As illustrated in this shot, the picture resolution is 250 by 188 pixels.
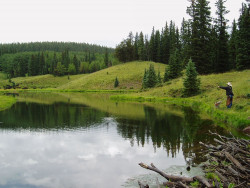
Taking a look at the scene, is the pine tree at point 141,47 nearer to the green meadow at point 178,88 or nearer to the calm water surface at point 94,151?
the green meadow at point 178,88

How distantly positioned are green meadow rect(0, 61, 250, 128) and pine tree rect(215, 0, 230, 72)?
5990 mm

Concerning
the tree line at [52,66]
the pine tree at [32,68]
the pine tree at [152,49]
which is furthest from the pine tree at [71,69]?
the pine tree at [152,49]

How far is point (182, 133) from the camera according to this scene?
742 inches

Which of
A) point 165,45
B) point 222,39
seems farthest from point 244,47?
point 165,45

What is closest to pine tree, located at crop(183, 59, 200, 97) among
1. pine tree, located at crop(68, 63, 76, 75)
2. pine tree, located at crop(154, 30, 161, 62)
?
pine tree, located at crop(154, 30, 161, 62)

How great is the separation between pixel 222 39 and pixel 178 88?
16981 mm

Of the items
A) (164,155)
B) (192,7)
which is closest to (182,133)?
(164,155)

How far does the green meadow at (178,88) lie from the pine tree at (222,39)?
19.7ft

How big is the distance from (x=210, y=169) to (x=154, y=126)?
41.4ft

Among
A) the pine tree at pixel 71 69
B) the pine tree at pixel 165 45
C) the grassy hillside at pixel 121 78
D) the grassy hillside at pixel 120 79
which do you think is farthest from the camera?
the pine tree at pixel 71 69

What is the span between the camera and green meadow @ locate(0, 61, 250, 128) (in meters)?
22.4

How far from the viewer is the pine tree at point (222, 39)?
170 ft

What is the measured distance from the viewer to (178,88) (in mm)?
47688

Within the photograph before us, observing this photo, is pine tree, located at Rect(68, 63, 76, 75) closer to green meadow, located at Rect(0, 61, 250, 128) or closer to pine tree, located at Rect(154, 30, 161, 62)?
green meadow, located at Rect(0, 61, 250, 128)
